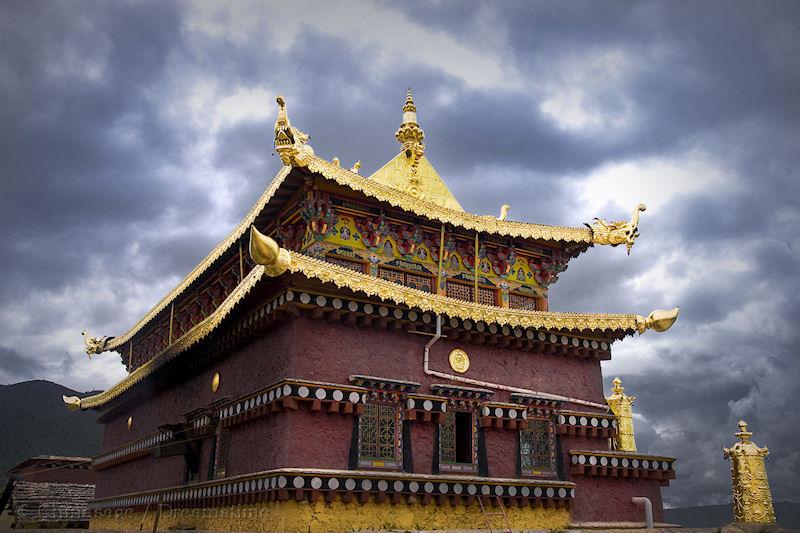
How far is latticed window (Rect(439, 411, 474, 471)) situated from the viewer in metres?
15.1

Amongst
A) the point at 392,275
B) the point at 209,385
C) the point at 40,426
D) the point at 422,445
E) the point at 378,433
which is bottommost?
the point at 422,445

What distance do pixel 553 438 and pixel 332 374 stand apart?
5946 mm

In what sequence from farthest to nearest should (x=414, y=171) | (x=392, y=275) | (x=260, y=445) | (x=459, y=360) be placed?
(x=414, y=171), (x=392, y=275), (x=459, y=360), (x=260, y=445)

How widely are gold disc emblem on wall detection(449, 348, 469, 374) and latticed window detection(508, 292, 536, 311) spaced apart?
10.0 feet

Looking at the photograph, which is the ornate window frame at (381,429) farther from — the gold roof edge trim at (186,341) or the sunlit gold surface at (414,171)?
the sunlit gold surface at (414,171)

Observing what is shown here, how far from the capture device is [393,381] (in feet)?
47.9

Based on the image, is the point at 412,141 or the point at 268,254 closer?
the point at 268,254

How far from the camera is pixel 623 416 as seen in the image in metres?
20.2

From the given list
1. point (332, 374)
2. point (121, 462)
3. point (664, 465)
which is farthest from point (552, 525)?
point (121, 462)

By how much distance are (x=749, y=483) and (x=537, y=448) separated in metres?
5.14

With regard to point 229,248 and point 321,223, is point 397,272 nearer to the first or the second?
point 321,223

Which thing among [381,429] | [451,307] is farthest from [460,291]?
[381,429]

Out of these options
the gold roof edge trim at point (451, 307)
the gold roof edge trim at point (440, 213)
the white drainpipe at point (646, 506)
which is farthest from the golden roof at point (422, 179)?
the white drainpipe at point (646, 506)

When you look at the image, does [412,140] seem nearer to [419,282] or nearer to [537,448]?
[419,282]
